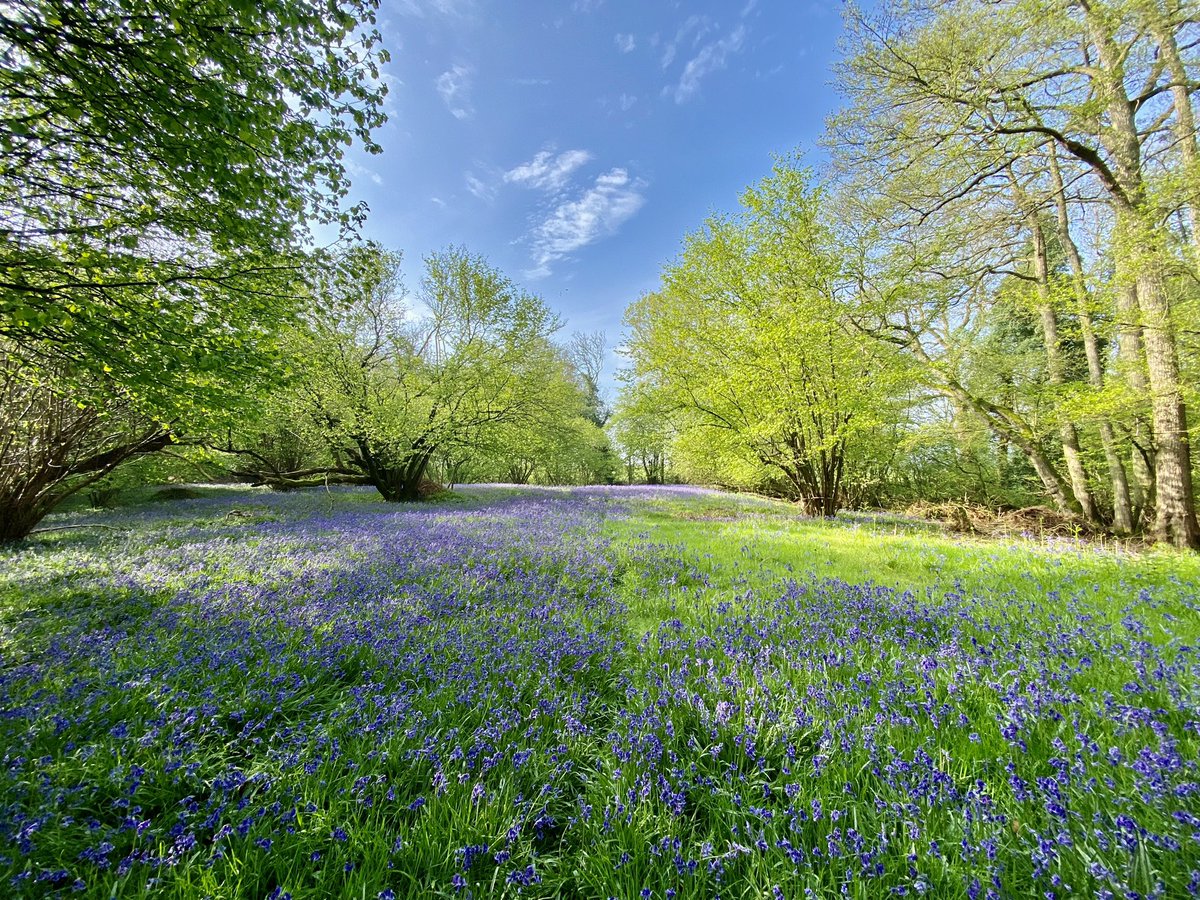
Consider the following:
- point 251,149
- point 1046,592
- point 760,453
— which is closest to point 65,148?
point 251,149

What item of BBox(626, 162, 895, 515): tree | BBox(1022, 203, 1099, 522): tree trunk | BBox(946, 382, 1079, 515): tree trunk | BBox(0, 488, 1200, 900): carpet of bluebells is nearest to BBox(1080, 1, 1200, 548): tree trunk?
BBox(1022, 203, 1099, 522): tree trunk

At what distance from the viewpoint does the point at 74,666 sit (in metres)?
3.18

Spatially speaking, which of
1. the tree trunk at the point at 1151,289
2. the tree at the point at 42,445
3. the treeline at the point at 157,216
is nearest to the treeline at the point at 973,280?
the tree trunk at the point at 1151,289

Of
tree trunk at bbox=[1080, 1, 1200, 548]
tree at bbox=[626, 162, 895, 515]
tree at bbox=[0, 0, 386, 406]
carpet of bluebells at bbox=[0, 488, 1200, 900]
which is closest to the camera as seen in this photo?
carpet of bluebells at bbox=[0, 488, 1200, 900]

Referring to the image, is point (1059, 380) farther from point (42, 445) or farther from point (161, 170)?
point (42, 445)

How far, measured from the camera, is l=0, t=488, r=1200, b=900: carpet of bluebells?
1.72m

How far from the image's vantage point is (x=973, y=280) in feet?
43.2

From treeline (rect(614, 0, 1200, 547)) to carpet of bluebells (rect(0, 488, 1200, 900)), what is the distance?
300 inches

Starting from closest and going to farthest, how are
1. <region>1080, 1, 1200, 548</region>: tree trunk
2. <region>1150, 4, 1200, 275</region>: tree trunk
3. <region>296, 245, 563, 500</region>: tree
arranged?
1. <region>1150, 4, 1200, 275</region>: tree trunk
2. <region>1080, 1, 1200, 548</region>: tree trunk
3. <region>296, 245, 563, 500</region>: tree

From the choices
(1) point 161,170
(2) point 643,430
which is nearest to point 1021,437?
(1) point 161,170

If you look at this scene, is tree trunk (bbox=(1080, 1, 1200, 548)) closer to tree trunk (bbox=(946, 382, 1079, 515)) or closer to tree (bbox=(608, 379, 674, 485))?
tree trunk (bbox=(946, 382, 1079, 515))

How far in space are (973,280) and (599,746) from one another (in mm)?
17481

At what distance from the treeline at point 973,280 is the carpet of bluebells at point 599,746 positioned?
7.63 m

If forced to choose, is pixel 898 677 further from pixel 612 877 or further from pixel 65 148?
pixel 65 148
